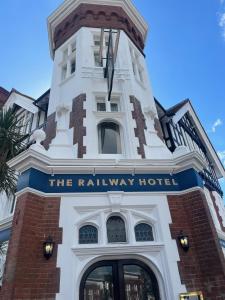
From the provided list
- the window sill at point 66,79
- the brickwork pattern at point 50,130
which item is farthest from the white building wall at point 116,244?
the window sill at point 66,79

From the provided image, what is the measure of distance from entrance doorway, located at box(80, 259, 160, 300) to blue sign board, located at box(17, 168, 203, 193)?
2.02 meters

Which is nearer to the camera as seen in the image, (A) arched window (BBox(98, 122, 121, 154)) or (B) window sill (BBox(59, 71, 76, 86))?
(A) arched window (BBox(98, 122, 121, 154))

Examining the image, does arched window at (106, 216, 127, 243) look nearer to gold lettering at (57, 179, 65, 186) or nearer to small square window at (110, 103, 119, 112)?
gold lettering at (57, 179, 65, 186)

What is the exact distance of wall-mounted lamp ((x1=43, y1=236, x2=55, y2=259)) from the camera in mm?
6340

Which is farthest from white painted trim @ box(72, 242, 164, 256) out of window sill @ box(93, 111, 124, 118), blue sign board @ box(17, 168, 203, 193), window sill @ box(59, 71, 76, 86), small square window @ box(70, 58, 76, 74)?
small square window @ box(70, 58, 76, 74)

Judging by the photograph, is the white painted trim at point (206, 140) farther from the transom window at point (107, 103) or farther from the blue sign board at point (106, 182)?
the blue sign board at point (106, 182)

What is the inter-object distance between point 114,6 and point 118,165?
991cm

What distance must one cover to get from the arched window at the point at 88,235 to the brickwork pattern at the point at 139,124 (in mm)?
3019

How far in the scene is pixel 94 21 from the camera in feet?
42.5

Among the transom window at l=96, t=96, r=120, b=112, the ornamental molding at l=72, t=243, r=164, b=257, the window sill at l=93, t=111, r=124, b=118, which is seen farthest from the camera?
the transom window at l=96, t=96, r=120, b=112

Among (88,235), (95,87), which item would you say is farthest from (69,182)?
(95,87)

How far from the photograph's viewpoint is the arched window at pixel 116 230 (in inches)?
280

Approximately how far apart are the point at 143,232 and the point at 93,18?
10.7m

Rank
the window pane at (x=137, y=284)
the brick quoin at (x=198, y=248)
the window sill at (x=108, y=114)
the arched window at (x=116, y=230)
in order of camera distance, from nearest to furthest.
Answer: the brick quoin at (x=198, y=248) < the window pane at (x=137, y=284) < the arched window at (x=116, y=230) < the window sill at (x=108, y=114)
